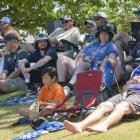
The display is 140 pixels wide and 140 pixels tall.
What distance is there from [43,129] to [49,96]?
39.0 inches

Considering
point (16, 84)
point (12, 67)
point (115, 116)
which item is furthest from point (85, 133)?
point (12, 67)

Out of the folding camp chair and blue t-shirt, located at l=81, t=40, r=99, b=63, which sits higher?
blue t-shirt, located at l=81, t=40, r=99, b=63

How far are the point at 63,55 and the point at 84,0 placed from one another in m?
12.8

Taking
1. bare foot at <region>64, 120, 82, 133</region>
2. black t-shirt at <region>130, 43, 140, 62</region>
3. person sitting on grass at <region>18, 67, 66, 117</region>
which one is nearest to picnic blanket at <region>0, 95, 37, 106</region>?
person sitting on grass at <region>18, 67, 66, 117</region>

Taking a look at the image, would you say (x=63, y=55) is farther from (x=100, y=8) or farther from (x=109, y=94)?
(x=100, y=8)

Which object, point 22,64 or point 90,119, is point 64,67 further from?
point 90,119

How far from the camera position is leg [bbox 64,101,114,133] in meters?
6.35

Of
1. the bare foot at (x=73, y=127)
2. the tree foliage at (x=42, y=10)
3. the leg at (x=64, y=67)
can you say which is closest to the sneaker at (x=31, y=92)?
the leg at (x=64, y=67)

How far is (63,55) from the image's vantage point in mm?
11102

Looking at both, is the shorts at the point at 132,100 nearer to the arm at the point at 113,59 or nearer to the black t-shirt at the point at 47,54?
the arm at the point at 113,59

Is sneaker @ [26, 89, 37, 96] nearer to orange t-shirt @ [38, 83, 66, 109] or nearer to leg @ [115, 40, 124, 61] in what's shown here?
leg @ [115, 40, 124, 61]

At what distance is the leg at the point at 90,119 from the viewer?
6.35m

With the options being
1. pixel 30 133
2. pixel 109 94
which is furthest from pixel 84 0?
pixel 30 133


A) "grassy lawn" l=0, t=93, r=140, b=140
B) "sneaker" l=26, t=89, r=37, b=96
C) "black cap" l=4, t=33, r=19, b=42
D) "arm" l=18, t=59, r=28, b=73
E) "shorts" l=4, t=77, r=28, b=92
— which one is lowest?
"sneaker" l=26, t=89, r=37, b=96
